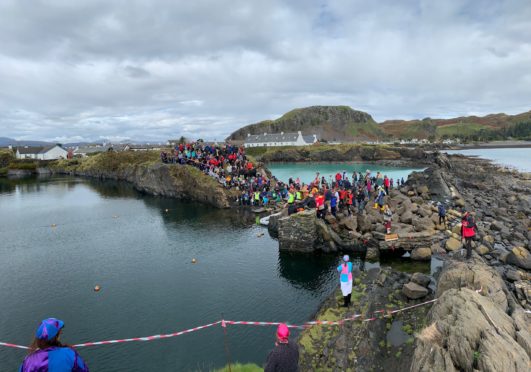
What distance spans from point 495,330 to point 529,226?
2993 centimetres

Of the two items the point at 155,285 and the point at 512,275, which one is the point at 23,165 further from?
the point at 512,275

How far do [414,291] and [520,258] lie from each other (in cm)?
1281

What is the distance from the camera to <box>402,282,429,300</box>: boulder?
46.7ft

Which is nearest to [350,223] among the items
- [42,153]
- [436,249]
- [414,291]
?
[436,249]

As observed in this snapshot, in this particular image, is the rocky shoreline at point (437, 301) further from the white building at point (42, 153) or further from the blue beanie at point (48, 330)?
the white building at point (42, 153)

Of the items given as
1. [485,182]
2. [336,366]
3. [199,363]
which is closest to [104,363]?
[199,363]

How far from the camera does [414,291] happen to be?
14320 millimetres

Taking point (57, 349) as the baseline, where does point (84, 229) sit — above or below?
below

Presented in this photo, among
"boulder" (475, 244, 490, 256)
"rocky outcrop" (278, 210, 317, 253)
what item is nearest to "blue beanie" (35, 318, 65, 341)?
"rocky outcrop" (278, 210, 317, 253)

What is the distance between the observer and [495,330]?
25.9ft

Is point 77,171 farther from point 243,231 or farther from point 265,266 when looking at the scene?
point 265,266

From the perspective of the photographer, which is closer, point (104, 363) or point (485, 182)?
point (104, 363)

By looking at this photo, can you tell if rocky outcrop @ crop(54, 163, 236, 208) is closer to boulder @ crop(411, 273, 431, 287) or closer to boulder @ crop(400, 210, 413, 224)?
boulder @ crop(400, 210, 413, 224)

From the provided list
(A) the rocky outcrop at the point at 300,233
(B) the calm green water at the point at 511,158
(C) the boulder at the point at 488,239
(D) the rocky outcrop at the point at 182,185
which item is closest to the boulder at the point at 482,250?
(C) the boulder at the point at 488,239
